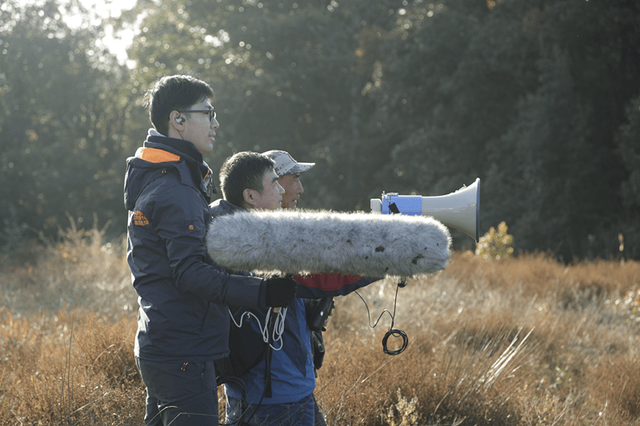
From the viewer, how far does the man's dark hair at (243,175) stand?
2.58 metres

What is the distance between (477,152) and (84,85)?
Result: 14.7 m

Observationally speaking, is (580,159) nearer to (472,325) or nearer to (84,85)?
(472,325)

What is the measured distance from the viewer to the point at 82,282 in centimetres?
877

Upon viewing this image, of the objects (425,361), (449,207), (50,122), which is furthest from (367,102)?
(449,207)

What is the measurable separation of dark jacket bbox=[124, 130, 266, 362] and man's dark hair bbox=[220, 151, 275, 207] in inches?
11.7

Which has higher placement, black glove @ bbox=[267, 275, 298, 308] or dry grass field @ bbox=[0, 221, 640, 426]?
black glove @ bbox=[267, 275, 298, 308]

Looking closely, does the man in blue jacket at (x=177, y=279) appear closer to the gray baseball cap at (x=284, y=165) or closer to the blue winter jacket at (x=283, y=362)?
the blue winter jacket at (x=283, y=362)

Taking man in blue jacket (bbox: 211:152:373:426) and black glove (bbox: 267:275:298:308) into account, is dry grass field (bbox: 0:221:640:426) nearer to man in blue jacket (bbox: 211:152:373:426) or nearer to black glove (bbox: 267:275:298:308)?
man in blue jacket (bbox: 211:152:373:426)

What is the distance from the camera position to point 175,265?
2.05m

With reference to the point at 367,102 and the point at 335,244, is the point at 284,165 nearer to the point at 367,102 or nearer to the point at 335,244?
the point at 335,244

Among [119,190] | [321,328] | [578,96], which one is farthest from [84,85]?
[321,328]

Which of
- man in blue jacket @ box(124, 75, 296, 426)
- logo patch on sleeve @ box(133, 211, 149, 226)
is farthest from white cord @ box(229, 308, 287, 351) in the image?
logo patch on sleeve @ box(133, 211, 149, 226)

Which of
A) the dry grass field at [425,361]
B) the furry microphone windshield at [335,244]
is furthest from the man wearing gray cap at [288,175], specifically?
the furry microphone windshield at [335,244]

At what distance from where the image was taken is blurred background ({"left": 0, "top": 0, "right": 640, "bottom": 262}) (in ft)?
51.6
